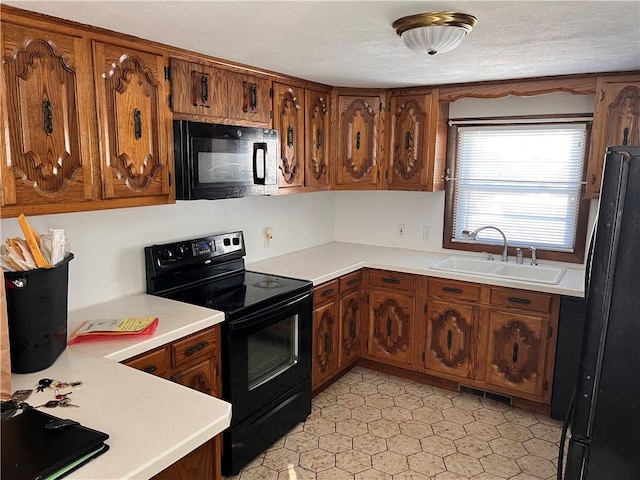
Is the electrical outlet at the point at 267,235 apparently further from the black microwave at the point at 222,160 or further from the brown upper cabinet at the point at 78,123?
the brown upper cabinet at the point at 78,123

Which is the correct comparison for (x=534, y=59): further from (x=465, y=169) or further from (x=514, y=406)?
(x=514, y=406)

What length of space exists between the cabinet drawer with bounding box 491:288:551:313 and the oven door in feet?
3.95

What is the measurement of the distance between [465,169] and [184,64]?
88.1 inches

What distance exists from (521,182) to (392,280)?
1176 millimetres

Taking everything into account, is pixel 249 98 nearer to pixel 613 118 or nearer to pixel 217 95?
pixel 217 95

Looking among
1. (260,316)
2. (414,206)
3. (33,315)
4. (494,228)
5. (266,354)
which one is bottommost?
(266,354)

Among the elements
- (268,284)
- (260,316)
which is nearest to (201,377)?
(260,316)

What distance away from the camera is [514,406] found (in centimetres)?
318

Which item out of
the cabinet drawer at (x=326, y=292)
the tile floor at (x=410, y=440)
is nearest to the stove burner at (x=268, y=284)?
the cabinet drawer at (x=326, y=292)

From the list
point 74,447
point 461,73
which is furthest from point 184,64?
point 74,447

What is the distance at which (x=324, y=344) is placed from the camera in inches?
127

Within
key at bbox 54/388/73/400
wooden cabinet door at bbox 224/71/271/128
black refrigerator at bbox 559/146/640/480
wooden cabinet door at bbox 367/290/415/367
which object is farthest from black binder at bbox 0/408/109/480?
wooden cabinet door at bbox 367/290/415/367

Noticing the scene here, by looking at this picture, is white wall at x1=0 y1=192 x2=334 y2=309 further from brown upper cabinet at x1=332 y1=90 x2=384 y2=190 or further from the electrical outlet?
brown upper cabinet at x1=332 y1=90 x2=384 y2=190

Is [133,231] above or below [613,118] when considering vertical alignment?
below
